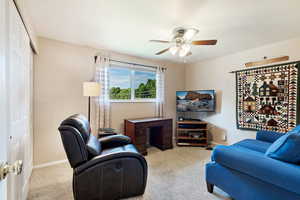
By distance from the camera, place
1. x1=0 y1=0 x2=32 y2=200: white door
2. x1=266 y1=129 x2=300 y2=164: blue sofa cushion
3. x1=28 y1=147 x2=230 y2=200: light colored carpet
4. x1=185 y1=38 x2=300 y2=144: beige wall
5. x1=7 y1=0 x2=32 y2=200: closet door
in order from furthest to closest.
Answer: x1=185 y1=38 x2=300 y2=144: beige wall, x1=28 y1=147 x2=230 y2=200: light colored carpet, x1=266 y1=129 x2=300 y2=164: blue sofa cushion, x1=7 y1=0 x2=32 y2=200: closet door, x1=0 y1=0 x2=32 y2=200: white door

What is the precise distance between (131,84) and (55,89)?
1622mm

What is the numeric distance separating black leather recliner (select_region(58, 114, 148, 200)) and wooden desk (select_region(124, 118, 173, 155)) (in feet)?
4.28

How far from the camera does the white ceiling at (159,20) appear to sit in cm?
168

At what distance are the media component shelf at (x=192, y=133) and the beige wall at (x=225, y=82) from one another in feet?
1.06

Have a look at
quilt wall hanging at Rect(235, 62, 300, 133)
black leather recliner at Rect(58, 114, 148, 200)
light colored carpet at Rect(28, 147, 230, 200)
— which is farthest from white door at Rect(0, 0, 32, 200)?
quilt wall hanging at Rect(235, 62, 300, 133)

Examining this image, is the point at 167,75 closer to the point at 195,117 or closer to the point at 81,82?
the point at 195,117

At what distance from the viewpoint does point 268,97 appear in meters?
2.85

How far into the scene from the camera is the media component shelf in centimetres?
368

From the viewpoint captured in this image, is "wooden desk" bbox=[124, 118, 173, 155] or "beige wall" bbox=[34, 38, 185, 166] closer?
"beige wall" bbox=[34, 38, 185, 166]

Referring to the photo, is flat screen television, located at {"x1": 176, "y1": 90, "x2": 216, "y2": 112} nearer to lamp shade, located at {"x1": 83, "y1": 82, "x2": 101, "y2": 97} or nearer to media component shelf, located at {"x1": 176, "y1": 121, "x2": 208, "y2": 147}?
media component shelf, located at {"x1": 176, "y1": 121, "x2": 208, "y2": 147}

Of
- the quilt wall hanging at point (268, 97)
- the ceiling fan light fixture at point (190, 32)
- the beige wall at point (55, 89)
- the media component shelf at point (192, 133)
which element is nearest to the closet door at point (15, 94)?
the beige wall at point (55, 89)

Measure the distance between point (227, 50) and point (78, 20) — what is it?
2975 millimetres

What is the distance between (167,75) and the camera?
164 inches

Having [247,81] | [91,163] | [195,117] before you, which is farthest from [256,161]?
[195,117]
